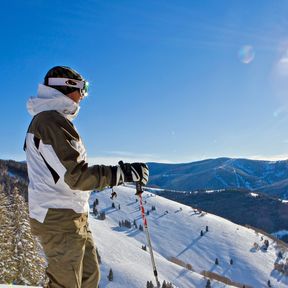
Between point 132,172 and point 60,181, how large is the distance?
792 millimetres

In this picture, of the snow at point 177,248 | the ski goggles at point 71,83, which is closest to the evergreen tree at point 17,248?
the ski goggles at point 71,83

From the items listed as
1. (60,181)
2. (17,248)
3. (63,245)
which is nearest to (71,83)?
(60,181)

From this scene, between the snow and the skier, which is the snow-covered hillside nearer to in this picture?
the snow

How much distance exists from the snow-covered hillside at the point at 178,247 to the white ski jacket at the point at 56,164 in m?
51.3

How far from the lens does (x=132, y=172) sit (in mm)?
4703

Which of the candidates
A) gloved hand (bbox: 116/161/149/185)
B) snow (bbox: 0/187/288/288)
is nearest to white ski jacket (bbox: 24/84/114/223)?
gloved hand (bbox: 116/161/149/185)

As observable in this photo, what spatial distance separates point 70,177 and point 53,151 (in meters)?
0.32

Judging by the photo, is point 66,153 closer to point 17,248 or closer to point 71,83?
point 71,83

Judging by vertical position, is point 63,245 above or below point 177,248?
above

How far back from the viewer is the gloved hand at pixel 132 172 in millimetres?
4617

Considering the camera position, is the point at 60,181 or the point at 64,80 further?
the point at 64,80

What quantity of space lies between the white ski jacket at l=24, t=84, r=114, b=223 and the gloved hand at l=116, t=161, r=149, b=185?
0.12 meters

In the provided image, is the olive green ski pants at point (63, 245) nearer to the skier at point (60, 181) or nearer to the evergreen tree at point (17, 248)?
the skier at point (60, 181)

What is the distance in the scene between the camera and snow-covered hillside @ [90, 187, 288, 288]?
67.7m
